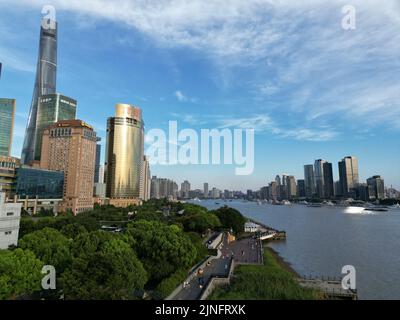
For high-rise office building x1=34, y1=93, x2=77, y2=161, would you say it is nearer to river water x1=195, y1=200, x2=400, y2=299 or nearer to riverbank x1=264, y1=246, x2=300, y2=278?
river water x1=195, y1=200, x2=400, y2=299

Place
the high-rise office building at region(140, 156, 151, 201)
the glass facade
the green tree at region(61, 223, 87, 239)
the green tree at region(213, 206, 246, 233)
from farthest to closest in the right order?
the high-rise office building at region(140, 156, 151, 201), the glass facade, the green tree at region(213, 206, 246, 233), the green tree at region(61, 223, 87, 239)

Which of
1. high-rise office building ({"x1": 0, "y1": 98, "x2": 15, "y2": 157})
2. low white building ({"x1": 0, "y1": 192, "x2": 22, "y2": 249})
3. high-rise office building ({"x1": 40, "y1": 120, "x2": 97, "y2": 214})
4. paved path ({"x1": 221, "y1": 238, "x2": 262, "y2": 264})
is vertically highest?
high-rise office building ({"x1": 0, "y1": 98, "x2": 15, "y2": 157})

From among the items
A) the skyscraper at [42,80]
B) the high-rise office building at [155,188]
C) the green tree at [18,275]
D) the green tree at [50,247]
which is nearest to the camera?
the green tree at [18,275]

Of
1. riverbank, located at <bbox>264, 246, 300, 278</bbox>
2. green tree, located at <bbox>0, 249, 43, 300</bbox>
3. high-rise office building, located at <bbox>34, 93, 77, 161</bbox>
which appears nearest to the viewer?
green tree, located at <bbox>0, 249, 43, 300</bbox>

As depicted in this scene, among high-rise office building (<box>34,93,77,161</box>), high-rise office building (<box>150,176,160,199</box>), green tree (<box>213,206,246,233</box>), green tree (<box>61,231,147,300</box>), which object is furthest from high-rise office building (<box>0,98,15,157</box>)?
high-rise office building (<box>150,176,160,199</box>)

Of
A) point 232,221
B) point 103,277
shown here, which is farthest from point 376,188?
point 103,277

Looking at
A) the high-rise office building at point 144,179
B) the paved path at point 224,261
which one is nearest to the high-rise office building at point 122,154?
the high-rise office building at point 144,179

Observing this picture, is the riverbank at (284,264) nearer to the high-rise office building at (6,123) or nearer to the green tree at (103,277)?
the green tree at (103,277)

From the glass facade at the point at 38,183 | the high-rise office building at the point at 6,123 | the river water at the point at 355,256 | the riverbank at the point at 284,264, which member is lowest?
the riverbank at the point at 284,264
